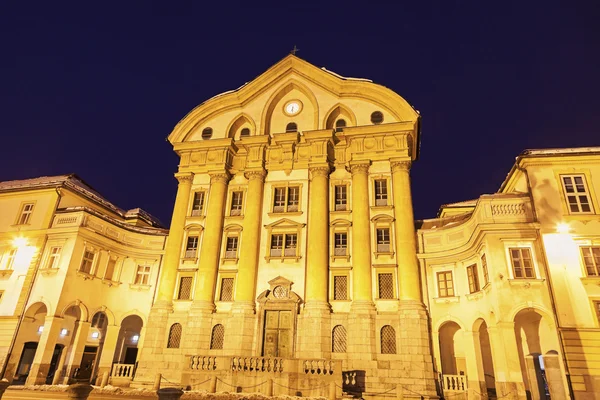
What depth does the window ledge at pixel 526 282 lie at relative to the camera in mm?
20766

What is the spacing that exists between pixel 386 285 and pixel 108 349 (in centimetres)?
2008

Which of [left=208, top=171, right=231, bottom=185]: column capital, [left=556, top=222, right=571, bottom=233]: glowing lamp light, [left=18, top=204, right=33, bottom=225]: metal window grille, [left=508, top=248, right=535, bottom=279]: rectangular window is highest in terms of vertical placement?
[left=208, top=171, right=231, bottom=185]: column capital

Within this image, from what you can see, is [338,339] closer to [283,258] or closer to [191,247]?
[283,258]

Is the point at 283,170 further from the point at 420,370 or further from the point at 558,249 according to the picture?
the point at 558,249

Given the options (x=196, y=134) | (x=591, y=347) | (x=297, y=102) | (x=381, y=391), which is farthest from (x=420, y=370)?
(x=196, y=134)

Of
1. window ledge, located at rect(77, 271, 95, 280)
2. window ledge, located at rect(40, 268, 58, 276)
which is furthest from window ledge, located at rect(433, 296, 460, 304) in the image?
window ledge, located at rect(40, 268, 58, 276)

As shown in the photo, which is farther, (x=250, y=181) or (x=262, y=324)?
(x=250, y=181)

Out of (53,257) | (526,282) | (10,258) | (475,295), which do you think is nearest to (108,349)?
(53,257)

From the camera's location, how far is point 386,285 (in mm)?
26250

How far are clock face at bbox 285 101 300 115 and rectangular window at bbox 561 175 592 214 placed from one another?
65.1ft

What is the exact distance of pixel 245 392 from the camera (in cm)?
2136

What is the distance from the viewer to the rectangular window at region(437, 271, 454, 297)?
25594 millimetres

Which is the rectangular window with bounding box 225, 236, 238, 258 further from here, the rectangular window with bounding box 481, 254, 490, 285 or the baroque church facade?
the rectangular window with bounding box 481, 254, 490, 285

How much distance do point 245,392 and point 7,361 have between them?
1562 centimetres
